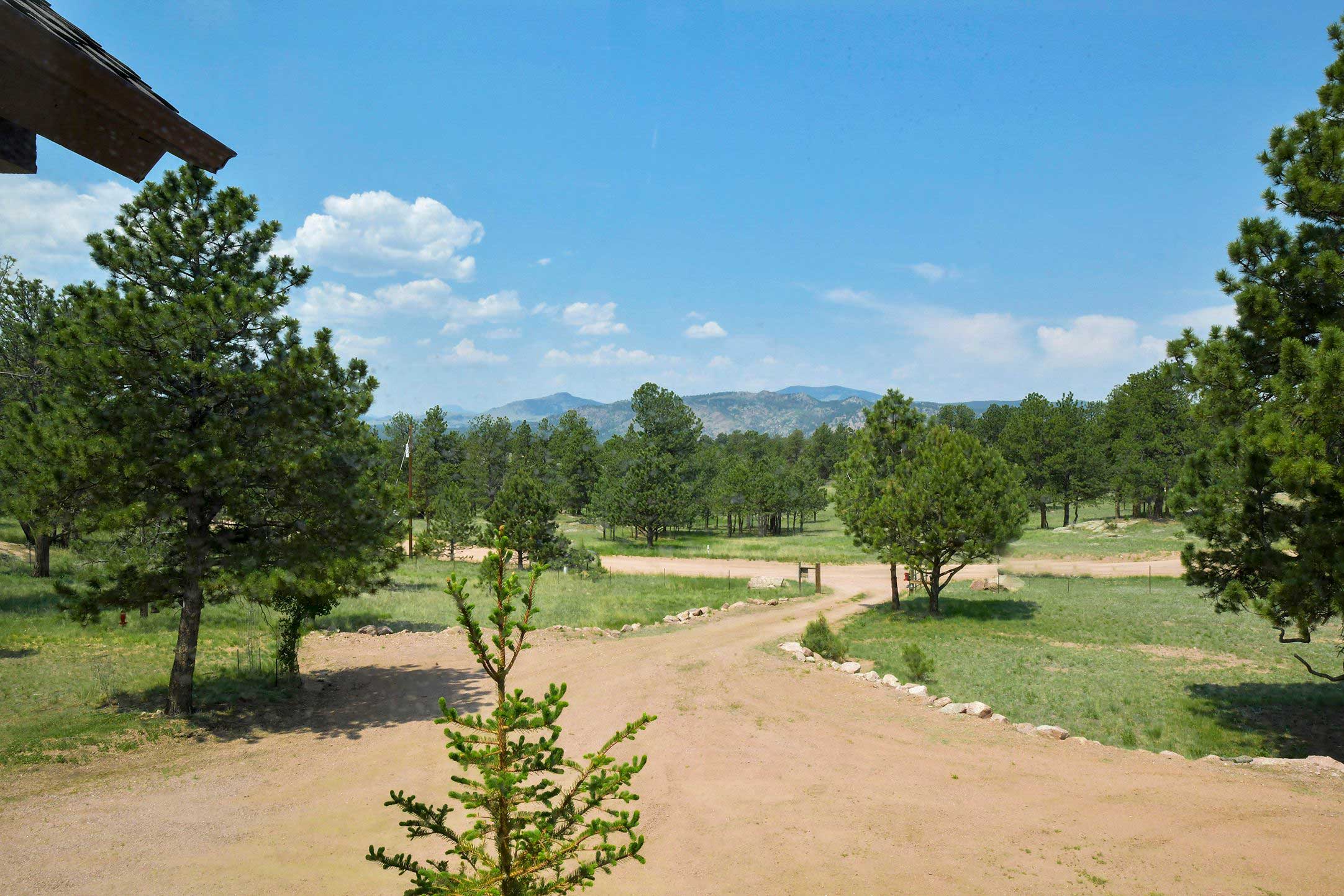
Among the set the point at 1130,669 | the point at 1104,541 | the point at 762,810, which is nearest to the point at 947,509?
the point at 1130,669

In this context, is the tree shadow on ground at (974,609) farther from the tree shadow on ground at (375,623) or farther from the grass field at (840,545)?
the tree shadow on ground at (375,623)

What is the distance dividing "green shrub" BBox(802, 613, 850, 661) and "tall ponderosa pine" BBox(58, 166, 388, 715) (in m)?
11.9

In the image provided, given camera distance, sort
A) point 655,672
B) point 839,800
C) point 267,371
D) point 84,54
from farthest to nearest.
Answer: point 655,672
point 267,371
point 839,800
point 84,54

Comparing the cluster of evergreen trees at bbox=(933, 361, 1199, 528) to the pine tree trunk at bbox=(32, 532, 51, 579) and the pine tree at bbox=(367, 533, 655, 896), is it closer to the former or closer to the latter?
the pine tree trunk at bbox=(32, 532, 51, 579)

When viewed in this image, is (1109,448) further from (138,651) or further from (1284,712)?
(138,651)

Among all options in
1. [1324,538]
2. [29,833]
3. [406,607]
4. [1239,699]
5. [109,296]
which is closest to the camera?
[29,833]

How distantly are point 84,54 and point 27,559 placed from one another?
40.9 meters

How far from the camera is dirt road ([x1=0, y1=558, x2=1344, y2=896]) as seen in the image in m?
7.81

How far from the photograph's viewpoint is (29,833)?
8.73 metres

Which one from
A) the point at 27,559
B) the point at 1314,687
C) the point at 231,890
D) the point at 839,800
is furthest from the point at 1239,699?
the point at 27,559

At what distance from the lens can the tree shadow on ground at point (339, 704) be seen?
13391 mm

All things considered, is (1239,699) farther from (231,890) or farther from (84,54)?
(84,54)

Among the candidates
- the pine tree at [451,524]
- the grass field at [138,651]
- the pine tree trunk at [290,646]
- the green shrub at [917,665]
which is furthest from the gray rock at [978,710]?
the pine tree at [451,524]

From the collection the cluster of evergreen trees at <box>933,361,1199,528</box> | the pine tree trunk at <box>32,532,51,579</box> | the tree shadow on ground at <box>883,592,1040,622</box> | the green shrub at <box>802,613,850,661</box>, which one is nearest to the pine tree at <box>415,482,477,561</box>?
the pine tree trunk at <box>32,532,51,579</box>
